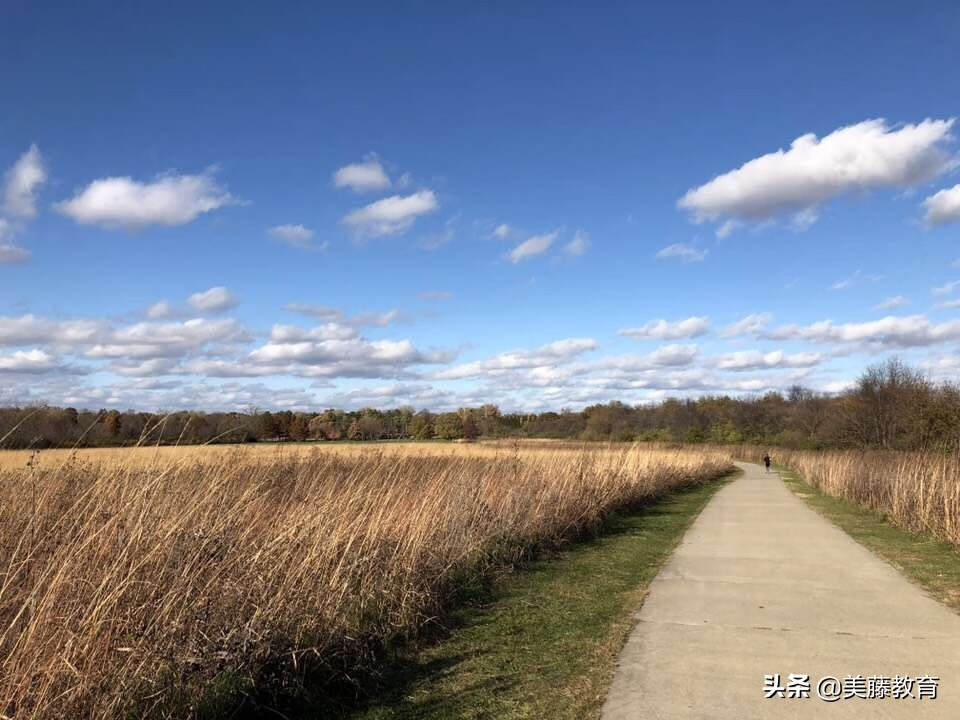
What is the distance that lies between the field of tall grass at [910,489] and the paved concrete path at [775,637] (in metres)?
2.87

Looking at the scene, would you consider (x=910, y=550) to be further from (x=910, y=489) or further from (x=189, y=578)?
(x=189, y=578)

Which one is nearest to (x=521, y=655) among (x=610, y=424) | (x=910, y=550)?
(x=910, y=550)

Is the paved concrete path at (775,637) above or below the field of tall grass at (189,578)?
below

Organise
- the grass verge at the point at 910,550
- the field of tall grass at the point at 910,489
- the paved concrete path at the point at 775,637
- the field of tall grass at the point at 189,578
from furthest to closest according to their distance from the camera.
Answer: the field of tall grass at the point at 910,489
the grass verge at the point at 910,550
the paved concrete path at the point at 775,637
the field of tall grass at the point at 189,578

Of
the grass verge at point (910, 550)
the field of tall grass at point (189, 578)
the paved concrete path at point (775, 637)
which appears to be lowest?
the grass verge at point (910, 550)

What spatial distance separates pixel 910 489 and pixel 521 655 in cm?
1378

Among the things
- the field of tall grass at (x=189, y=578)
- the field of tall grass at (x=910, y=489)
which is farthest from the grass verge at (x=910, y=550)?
the field of tall grass at (x=189, y=578)

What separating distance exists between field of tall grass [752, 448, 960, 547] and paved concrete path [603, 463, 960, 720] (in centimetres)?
287

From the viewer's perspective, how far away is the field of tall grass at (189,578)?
403 centimetres

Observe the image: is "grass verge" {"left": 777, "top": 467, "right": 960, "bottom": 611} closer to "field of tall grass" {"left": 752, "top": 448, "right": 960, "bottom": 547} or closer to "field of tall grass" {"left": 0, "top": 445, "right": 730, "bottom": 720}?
"field of tall grass" {"left": 752, "top": 448, "right": 960, "bottom": 547}

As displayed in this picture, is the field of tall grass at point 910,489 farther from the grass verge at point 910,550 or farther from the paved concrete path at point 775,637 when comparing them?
the paved concrete path at point 775,637

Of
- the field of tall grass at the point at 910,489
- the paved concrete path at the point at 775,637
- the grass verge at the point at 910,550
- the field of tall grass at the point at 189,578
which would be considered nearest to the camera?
the field of tall grass at the point at 189,578

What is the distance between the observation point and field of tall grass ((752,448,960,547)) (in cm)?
1343

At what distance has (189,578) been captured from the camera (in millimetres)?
4980
